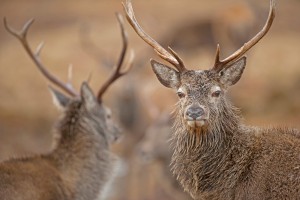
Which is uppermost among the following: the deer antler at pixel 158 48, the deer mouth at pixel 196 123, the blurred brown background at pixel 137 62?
the deer antler at pixel 158 48

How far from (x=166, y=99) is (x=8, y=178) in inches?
331

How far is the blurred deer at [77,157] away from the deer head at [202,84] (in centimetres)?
157

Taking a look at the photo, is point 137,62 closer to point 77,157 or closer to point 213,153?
point 77,157

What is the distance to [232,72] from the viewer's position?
710cm

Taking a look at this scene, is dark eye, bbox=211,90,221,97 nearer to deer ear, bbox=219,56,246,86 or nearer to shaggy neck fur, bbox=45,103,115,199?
deer ear, bbox=219,56,246,86

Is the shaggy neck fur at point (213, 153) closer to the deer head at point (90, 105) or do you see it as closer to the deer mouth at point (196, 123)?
the deer mouth at point (196, 123)

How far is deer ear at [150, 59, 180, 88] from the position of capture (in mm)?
7145

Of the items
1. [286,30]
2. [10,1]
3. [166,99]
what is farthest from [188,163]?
[10,1]

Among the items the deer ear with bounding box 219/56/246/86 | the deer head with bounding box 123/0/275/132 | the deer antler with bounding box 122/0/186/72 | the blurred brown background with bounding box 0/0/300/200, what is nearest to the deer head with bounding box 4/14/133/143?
the deer antler with bounding box 122/0/186/72

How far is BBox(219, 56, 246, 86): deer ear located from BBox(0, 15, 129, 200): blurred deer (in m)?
1.94

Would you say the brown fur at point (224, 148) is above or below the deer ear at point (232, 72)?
below

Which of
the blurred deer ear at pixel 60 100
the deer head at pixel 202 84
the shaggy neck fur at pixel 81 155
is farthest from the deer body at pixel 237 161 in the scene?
the blurred deer ear at pixel 60 100

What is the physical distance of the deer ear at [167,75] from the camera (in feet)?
23.4

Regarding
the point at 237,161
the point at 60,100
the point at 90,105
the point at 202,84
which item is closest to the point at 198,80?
the point at 202,84
